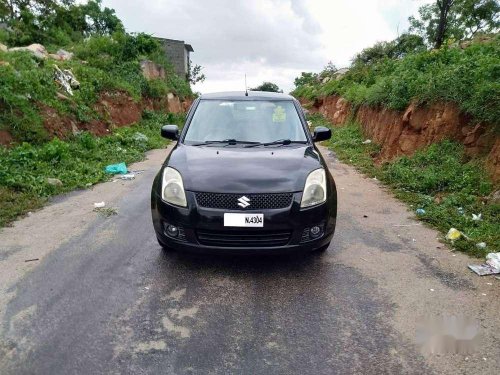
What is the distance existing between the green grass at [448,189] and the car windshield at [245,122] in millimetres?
2310

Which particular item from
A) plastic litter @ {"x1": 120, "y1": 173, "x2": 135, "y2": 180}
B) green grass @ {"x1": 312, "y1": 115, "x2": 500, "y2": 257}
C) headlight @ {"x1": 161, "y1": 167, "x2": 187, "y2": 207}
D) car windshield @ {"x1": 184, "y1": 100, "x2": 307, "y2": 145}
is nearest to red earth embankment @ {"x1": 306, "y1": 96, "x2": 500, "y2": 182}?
green grass @ {"x1": 312, "y1": 115, "x2": 500, "y2": 257}

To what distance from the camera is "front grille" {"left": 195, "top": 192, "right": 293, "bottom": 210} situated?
11.4 ft

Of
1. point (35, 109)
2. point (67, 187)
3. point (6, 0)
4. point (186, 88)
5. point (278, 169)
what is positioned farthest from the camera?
point (186, 88)

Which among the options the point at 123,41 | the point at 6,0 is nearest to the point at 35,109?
the point at 123,41

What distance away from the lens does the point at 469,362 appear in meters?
2.66

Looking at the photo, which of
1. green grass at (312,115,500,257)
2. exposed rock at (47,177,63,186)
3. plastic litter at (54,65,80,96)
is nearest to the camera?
green grass at (312,115,500,257)

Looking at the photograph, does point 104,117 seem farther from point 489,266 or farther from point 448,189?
point 489,266

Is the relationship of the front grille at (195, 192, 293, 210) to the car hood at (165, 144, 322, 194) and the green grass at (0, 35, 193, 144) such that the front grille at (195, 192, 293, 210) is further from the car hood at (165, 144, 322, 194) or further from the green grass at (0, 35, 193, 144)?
the green grass at (0, 35, 193, 144)

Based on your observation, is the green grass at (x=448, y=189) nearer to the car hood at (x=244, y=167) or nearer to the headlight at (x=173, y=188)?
the car hood at (x=244, y=167)

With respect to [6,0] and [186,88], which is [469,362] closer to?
[6,0]

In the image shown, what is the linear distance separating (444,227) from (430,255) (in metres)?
0.95

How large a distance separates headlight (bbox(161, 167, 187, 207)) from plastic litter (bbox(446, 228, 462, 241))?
3.25 m

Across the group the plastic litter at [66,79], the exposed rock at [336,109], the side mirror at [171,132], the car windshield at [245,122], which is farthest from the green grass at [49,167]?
the exposed rock at [336,109]

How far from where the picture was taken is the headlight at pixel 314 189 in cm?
363
